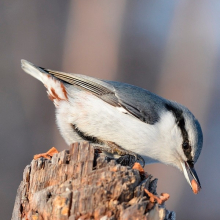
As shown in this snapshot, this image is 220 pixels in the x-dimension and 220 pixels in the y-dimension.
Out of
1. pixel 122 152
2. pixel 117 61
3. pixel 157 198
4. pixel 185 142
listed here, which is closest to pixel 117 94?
pixel 122 152

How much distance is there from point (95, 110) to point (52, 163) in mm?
935

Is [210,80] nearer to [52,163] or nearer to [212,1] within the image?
[212,1]

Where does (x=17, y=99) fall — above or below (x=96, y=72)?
below

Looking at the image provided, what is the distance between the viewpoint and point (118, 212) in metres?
1.67

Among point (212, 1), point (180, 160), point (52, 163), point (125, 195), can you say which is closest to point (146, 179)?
point (125, 195)

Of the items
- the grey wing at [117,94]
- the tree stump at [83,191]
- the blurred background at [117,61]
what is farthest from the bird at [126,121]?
the blurred background at [117,61]

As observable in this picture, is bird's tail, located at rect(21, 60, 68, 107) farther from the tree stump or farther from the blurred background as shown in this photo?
the blurred background

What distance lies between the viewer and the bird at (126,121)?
105 inches

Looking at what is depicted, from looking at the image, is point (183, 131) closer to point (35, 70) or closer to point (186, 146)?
point (186, 146)

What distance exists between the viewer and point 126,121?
269 centimetres

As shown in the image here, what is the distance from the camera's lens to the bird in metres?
2.67

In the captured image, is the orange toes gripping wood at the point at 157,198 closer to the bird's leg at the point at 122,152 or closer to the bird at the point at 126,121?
the bird's leg at the point at 122,152

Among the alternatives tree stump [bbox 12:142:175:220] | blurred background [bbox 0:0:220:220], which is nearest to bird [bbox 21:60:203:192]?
tree stump [bbox 12:142:175:220]

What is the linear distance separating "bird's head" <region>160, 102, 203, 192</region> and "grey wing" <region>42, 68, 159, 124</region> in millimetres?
156
